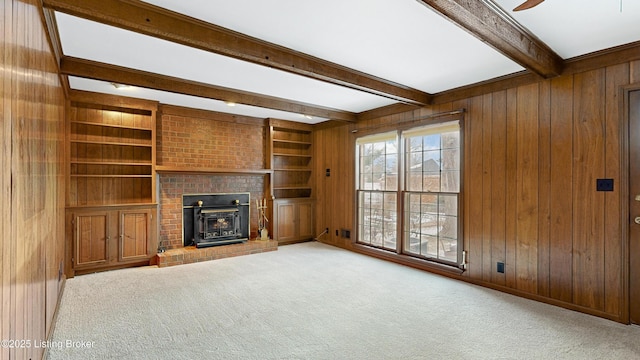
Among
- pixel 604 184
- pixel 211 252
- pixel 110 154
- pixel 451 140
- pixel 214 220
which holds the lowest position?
pixel 211 252

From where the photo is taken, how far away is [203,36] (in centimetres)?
249

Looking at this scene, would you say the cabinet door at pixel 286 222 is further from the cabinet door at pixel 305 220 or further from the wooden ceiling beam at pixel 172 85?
the wooden ceiling beam at pixel 172 85

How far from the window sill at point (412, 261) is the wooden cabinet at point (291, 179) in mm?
1360

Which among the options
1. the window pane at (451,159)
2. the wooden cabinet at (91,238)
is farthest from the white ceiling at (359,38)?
the wooden cabinet at (91,238)

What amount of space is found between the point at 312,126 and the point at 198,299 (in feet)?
14.1

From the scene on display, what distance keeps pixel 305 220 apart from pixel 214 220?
1.98 m

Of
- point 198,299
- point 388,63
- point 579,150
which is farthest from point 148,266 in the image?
point 579,150

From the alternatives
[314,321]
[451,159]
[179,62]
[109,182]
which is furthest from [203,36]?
[451,159]

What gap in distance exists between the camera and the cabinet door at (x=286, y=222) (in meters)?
6.19

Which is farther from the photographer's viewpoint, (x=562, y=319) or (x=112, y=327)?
(x=562, y=319)

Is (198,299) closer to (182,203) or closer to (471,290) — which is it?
(182,203)

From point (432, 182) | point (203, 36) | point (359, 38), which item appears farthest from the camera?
point (432, 182)

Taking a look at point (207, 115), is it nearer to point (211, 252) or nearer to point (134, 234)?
point (134, 234)

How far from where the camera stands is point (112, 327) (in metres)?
2.74
